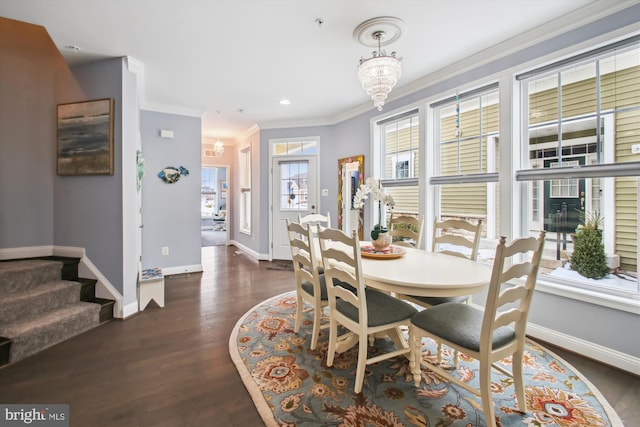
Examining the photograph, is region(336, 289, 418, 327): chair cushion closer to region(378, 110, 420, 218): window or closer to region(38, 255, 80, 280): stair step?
region(378, 110, 420, 218): window

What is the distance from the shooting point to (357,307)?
72.1 inches

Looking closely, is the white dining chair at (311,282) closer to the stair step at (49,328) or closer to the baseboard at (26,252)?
the stair step at (49,328)

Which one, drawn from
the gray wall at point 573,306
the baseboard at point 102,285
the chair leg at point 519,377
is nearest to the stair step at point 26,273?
the baseboard at point 102,285

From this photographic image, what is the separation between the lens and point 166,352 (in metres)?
2.33

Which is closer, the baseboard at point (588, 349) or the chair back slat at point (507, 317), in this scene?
the chair back slat at point (507, 317)

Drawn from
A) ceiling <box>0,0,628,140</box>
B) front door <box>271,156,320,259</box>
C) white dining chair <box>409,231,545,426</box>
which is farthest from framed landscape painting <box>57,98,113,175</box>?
white dining chair <box>409,231,545,426</box>

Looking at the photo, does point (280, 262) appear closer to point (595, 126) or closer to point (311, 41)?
point (311, 41)

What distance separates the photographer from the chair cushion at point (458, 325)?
5.02ft

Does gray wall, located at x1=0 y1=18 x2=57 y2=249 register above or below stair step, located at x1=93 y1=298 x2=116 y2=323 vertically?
above

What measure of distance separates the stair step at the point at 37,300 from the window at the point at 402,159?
3.80 m

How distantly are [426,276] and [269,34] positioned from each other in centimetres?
238

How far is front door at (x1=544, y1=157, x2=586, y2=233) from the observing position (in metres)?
2.44

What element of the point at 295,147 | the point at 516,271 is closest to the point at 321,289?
the point at 516,271

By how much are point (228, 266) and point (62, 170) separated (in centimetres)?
276
